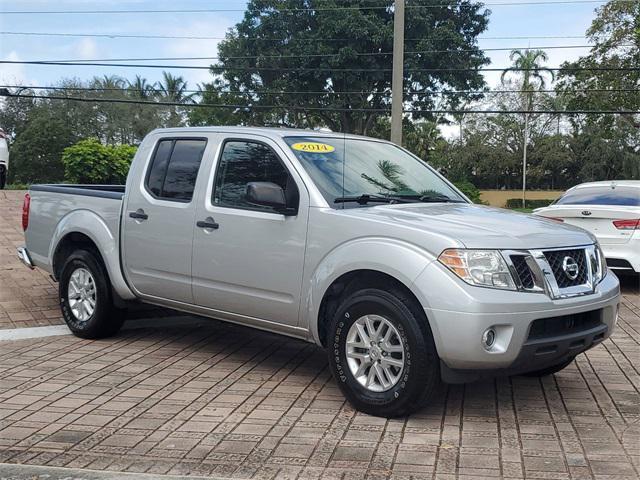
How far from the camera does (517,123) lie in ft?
181

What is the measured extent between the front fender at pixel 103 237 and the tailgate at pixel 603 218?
597 centimetres

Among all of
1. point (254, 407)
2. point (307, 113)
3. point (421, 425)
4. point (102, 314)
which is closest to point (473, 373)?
point (421, 425)

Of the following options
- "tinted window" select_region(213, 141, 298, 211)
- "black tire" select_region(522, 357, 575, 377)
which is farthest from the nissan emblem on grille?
"tinted window" select_region(213, 141, 298, 211)

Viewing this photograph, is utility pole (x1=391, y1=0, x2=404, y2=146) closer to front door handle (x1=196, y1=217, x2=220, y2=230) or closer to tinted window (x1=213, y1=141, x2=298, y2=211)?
tinted window (x1=213, y1=141, x2=298, y2=211)

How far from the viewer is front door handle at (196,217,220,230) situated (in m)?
5.63

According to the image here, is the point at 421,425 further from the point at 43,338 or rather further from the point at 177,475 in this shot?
the point at 43,338

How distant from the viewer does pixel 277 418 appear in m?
4.69

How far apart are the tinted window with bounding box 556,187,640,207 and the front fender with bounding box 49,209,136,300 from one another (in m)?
6.49

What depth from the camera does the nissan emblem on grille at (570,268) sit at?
15.2ft

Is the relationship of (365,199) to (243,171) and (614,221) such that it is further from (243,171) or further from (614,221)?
(614,221)

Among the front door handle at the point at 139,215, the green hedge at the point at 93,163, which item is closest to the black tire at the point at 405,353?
the front door handle at the point at 139,215

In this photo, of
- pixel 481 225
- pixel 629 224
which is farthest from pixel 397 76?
pixel 481 225

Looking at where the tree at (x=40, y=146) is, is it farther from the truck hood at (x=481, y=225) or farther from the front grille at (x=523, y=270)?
the front grille at (x=523, y=270)

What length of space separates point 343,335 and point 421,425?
29.6 inches
